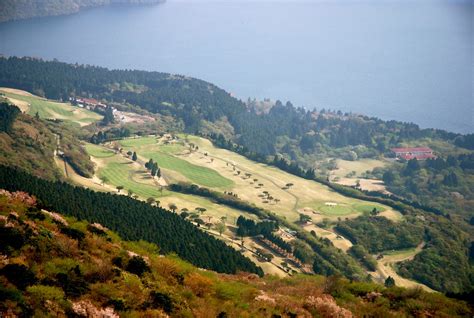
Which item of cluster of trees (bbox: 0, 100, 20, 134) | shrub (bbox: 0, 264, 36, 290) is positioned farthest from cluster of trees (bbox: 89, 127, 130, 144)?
shrub (bbox: 0, 264, 36, 290)

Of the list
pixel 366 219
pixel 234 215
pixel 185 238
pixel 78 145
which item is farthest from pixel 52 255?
pixel 78 145

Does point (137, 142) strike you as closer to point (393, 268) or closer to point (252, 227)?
point (252, 227)

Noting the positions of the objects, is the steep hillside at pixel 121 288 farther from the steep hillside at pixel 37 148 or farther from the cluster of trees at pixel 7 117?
the cluster of trees at pixel 7 117

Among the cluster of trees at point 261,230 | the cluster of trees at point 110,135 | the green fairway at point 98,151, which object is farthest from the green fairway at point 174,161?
the cluster of trees at point 261,230

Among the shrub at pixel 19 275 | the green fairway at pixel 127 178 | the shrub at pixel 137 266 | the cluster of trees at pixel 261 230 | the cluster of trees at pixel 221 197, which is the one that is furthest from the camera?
the green fairway at pixel 127 178

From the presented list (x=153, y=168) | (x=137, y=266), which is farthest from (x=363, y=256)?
(x=137, y=266)
